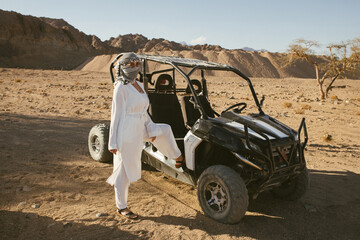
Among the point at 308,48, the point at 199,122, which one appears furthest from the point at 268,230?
the point at 308,48

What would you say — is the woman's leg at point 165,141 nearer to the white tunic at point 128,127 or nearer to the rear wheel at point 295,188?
the white tunic at point 128,127

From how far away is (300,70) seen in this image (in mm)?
59312

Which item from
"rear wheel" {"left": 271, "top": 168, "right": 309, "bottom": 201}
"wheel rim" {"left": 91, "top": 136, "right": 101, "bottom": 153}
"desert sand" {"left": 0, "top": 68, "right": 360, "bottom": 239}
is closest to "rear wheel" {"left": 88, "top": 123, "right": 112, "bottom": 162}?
"wheel rim" {"left": 91, "top": 136, "right": 101, "bottom": 153}

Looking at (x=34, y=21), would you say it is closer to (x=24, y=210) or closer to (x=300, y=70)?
(x=300, y=70)

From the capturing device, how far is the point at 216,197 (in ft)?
12.6

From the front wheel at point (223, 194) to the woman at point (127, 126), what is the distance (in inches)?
34.3

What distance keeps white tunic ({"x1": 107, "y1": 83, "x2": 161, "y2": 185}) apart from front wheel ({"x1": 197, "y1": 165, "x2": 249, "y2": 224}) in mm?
893

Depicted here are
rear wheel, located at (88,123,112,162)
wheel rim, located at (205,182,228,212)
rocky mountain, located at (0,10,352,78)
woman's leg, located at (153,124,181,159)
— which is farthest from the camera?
rocky mountain, located at (0,10,352,78)

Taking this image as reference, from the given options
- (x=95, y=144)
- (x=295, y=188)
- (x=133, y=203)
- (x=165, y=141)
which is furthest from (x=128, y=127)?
(x=95, y=144)

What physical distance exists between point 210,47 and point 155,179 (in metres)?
114

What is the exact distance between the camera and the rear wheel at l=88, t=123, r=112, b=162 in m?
5.75

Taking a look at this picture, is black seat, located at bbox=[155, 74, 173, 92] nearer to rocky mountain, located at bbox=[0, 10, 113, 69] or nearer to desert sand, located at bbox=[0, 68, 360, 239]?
desert sand, located at bbox=[0, 68, 360, 239]

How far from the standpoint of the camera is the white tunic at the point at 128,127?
350cm

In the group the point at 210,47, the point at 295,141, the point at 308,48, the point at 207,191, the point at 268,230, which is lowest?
the point at 268,230
